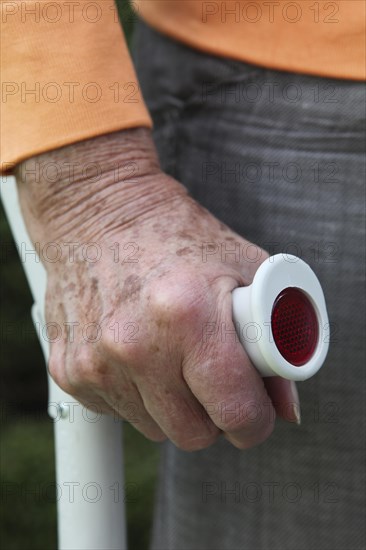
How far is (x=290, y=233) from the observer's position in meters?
0.81

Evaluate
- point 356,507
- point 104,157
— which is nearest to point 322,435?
point 356,507

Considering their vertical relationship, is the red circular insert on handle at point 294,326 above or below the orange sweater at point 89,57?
below

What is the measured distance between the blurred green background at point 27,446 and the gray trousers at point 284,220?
3.48ft

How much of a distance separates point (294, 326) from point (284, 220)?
0.17m

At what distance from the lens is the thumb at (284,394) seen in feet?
2.32

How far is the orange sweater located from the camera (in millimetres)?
720

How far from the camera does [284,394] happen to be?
27.8 inches

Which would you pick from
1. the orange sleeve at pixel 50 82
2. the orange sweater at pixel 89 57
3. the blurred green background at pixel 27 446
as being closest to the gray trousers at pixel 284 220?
the orange sweater at pixel 89 57

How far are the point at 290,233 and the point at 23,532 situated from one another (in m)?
1.46

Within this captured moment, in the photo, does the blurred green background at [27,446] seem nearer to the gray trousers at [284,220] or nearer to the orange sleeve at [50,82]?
the gray trousers at [284,220]

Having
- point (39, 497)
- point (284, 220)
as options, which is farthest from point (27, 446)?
point (284, 220)

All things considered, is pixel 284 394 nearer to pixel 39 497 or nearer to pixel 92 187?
pixel 92 187

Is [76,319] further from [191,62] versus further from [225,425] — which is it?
[191,62]

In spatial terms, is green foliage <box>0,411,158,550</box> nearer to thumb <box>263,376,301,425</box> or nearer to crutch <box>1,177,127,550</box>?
crutch <box>1,177,127,550</box>
